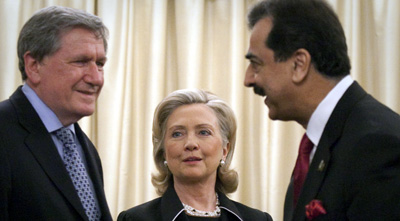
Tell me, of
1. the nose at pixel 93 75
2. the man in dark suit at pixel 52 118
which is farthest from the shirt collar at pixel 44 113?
the nose at pixel 93 75

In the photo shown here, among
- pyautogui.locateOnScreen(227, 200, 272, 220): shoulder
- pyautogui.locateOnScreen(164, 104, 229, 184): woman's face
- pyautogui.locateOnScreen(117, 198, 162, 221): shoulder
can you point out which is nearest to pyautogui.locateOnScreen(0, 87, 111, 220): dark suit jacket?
pyautogui.locateOnScreen(117, 198, 162, 221): shoulder

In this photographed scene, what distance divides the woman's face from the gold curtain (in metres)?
1.01

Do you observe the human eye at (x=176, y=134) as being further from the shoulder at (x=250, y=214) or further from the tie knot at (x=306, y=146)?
the tie knot at (x=306, y=146)

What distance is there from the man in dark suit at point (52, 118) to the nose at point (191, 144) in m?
0.59

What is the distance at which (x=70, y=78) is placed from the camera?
245cm

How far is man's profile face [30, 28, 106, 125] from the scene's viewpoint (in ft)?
8.00

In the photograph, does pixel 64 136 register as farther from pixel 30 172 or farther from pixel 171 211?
pixel 171 211

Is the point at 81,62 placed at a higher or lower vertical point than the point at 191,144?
higher

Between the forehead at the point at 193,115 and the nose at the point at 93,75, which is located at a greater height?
the nose at the point at 93,75

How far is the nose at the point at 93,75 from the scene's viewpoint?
2488mm

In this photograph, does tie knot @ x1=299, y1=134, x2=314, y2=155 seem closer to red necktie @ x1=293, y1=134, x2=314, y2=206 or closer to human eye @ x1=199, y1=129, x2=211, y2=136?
red necktie @ x1=293, y1=134, x2=314, y2=206

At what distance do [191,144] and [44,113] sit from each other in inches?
34.2

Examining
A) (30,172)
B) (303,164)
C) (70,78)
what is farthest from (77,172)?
(303,164)

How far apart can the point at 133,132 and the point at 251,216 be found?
4.40 feet
